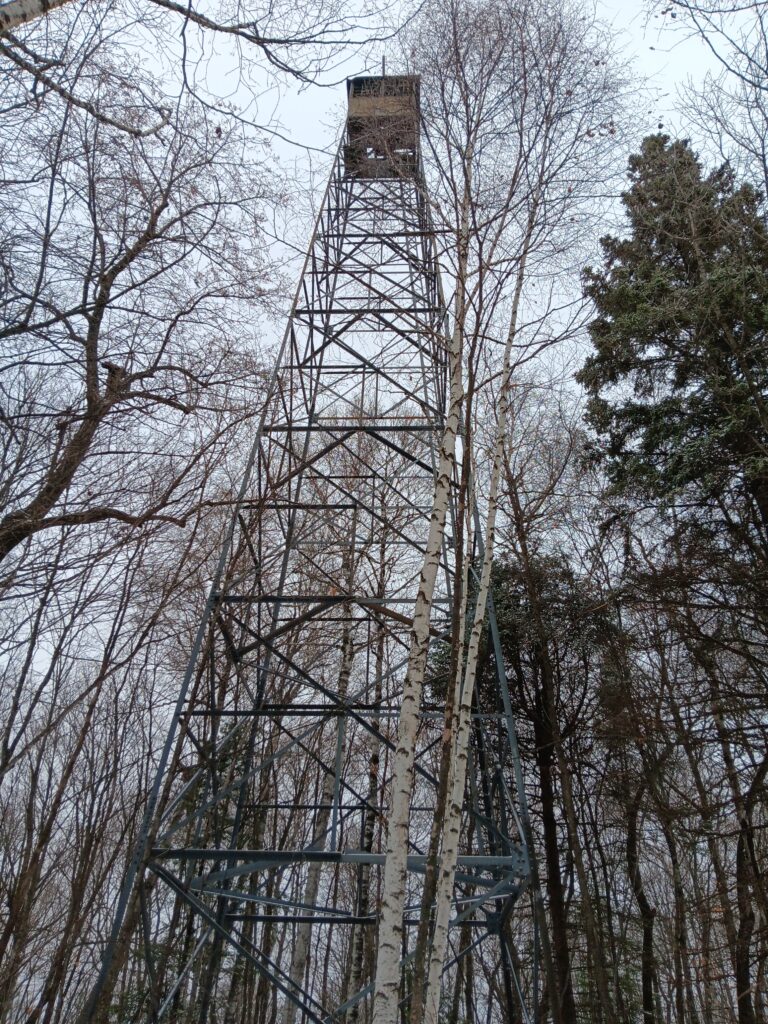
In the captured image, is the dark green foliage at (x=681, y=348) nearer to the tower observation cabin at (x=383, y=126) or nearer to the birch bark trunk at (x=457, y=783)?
the tower observation cabin at (x=383, y=126)

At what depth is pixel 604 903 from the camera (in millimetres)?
13023

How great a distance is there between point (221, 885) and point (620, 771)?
771cm

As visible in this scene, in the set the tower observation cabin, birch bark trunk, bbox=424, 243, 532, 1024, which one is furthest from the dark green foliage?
birch bark trunk, bbox=424, 243, 532, 1024

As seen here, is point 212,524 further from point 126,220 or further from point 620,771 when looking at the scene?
point 620,771

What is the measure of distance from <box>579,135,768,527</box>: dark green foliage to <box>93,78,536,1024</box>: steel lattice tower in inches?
98.0

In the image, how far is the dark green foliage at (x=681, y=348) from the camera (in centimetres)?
805

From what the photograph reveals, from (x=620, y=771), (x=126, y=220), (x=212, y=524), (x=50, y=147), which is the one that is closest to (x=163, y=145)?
(x=126, y=220)

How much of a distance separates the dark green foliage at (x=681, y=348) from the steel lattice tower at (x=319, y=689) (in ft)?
8.17

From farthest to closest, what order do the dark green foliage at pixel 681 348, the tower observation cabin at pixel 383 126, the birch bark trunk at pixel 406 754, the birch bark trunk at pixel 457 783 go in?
the dark green foliage at pixel 681 348
the tower observation cabin at pixel 383 126
the birch bark trunk at pixel 457 783
the birch bark trunk at pixel 406 754

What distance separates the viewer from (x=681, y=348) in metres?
9.43

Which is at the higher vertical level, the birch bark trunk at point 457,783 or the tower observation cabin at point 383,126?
the tower observation cabin at point 383,126

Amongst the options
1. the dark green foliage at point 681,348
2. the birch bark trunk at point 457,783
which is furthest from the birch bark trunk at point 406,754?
the dark green foliage at point 681,348

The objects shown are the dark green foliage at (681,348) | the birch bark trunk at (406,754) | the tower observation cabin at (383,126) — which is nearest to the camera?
the birch bark trunk at (406,754)

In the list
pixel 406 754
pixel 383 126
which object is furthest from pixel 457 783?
pixel 383 126
